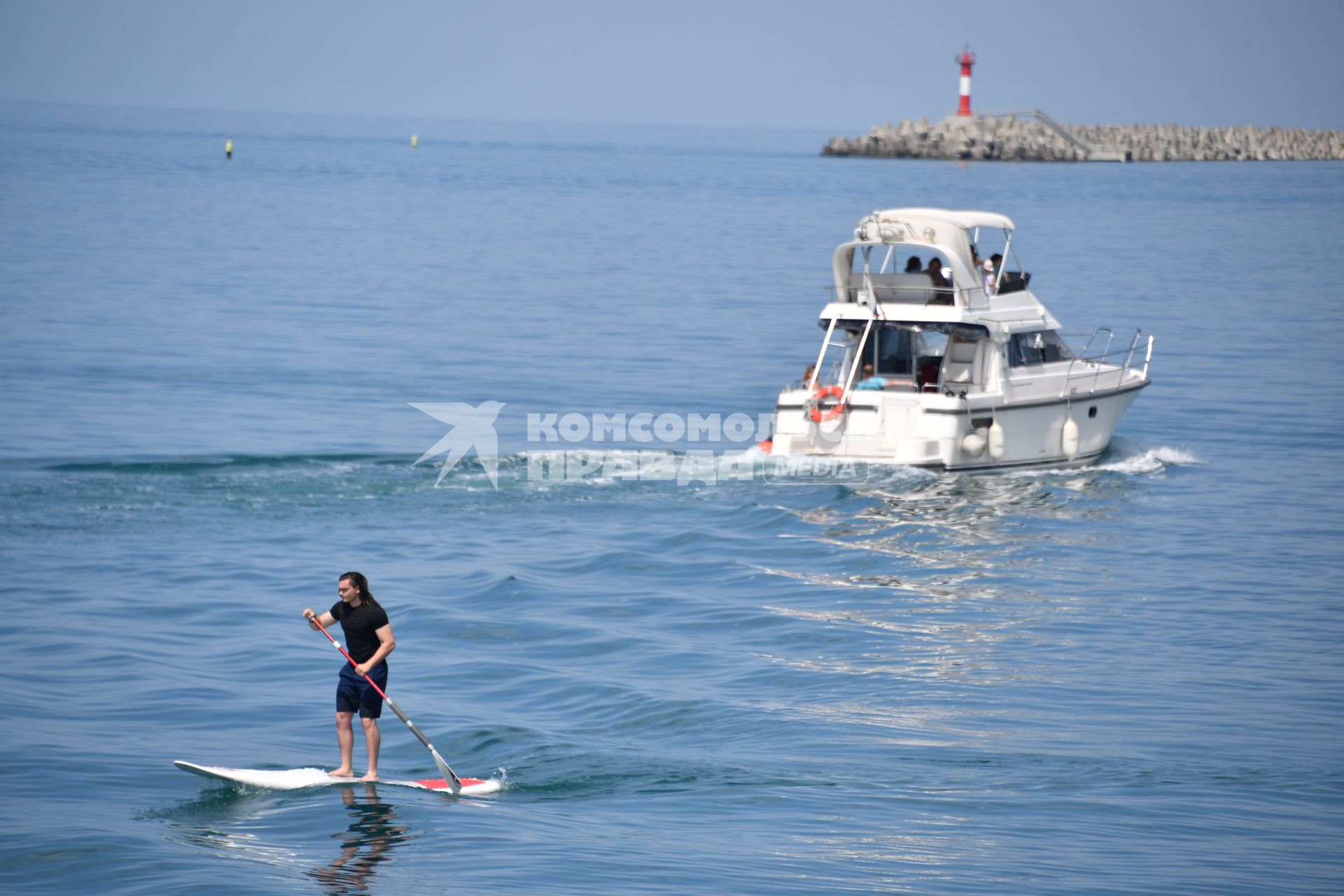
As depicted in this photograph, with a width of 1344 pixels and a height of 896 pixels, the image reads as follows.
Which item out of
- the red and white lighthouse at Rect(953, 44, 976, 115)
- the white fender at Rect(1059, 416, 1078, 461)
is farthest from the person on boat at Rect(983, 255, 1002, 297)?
the red and white lighthouse at Rect(953, 44, 976, 115)

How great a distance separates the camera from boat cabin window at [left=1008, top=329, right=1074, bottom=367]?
25.7 meters

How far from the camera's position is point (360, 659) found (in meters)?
13.0

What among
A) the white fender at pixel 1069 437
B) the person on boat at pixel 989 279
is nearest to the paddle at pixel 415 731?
the person on boat at pixel 989 279

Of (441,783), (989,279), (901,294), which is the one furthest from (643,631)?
(989,279)

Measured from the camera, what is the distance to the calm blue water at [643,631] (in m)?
12.3

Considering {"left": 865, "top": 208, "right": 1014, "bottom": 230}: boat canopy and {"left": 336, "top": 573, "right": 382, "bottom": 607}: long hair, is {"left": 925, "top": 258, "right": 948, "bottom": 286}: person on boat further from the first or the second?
{"left": 336, "top": 573, "right": 382, "bottom": 607}: long hair

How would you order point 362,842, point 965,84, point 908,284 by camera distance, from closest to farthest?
point 362,842
point 908,284
point 965,84

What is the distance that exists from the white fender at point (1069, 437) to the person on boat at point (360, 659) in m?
15.8

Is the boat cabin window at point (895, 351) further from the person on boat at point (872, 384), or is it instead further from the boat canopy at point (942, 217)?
the boat canopy at point (942, 217)

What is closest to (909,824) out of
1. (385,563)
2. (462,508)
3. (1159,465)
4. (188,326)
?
(385,563)

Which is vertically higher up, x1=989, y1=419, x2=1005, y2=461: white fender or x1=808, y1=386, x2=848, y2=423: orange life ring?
x1=808, y1=386, x2=848, y2=423: orange life ring

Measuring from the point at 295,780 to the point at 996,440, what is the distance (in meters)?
14.5

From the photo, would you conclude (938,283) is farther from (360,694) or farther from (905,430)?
(360,694)

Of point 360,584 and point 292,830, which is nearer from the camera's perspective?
point 292,830
